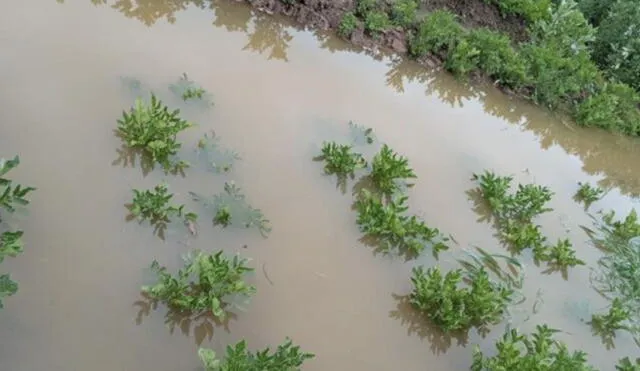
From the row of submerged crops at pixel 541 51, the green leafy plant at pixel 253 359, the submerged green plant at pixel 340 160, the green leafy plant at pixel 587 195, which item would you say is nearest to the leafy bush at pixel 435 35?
the row of submerged crops at pixel 541 51

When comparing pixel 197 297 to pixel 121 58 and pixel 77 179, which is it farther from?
pixel 121 58

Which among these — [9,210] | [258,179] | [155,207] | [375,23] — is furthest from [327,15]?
[9,210]

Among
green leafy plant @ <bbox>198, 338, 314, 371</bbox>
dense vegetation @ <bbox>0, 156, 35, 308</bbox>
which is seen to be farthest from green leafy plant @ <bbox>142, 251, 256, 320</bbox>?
dense vegetation @ <bbox>0, 156, 35, 308</bbox>

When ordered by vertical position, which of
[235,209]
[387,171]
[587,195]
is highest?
[587,195]

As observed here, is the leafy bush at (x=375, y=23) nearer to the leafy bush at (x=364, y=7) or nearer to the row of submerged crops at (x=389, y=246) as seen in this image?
the leafy bush at (x=364, y=7)

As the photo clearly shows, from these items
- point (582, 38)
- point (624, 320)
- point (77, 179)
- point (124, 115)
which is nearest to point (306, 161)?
point (124, 115)

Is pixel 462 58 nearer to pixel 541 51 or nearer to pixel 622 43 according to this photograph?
pixel 541 51

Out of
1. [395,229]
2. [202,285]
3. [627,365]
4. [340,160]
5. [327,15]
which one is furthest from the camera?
[327,15]
